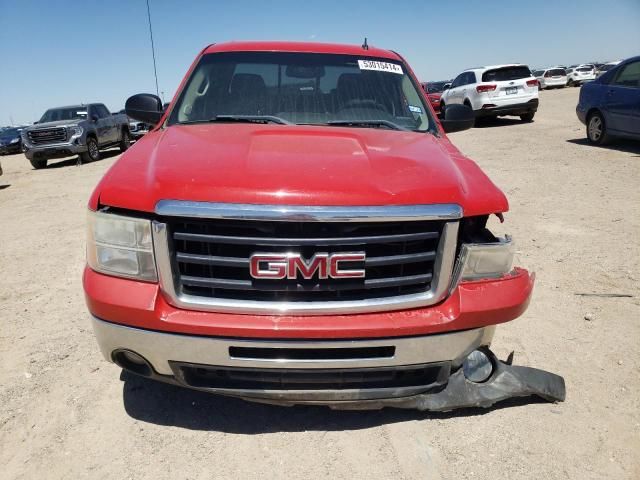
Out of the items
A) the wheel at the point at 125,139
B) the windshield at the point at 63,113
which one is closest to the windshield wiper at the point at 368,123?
the windshield at the point at 63,113

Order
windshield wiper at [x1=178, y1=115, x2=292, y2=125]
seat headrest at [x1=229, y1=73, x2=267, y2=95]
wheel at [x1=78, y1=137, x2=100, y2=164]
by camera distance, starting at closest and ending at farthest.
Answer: windshield wiper at [x1=178, y1=115, x2=292, y2=125]
seat headrest at [x1=229, y1=73, x2=267, y2=95]
wheel at [x1=78, y1=137, x2=100, y2=164]

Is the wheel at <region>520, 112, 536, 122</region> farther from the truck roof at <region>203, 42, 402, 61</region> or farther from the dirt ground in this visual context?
the truck roof at <region>203, 42, 402, 61</region>

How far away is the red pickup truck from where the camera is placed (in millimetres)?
1887

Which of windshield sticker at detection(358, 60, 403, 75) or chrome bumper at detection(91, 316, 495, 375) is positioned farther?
windshield sticker at detection(358, 60, 403, 75)

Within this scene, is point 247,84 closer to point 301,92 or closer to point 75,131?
point 301,92

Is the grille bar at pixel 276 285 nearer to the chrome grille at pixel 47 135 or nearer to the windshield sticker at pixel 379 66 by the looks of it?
the windshield sticker at pixel 379 66

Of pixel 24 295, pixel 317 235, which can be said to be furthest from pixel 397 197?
pixel 24 295

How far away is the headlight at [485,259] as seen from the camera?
81.5 inches

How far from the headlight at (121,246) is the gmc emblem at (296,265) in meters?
0.45

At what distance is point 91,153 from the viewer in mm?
14844

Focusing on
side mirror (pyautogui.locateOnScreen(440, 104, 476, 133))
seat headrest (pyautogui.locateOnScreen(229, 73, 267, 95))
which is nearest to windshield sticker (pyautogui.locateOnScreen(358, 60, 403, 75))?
side mirror (pyautogui.locateOnScreen(440, 104, 476, 133))

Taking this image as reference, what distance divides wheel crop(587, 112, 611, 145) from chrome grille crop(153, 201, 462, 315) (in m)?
9.72

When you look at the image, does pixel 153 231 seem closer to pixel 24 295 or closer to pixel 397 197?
pixel 397 197

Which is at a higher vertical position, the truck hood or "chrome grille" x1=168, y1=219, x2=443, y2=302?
the truck hood
